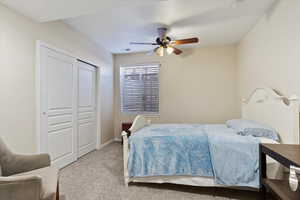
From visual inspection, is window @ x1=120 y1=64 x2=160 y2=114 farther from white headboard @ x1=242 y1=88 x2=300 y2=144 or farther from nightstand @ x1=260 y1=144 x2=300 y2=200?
nightstand @ x1=260 y1=144 x2=300 y2=200

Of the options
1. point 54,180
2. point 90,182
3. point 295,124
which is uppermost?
point 295,124

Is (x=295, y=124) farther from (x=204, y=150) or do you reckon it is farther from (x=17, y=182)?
(x=17, y=182)

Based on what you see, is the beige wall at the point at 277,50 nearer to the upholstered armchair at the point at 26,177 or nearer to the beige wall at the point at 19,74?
the upholstered armchair at the point at 26,177

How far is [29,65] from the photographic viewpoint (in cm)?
220

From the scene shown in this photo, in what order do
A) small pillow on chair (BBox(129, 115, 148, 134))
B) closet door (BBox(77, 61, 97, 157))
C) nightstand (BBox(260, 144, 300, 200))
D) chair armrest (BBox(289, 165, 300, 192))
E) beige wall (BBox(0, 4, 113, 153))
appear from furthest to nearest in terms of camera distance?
closet door (BBox(77, 61, 97, 157)) < small pillow on chair (BBox(129, 115, 148, 134)) < beige wall (BBox(0, 4, 113, 153)) < nightstand (BBox(260, 144, 300, 200)) < chair armrest (BBox(289, 165, 300, 192))

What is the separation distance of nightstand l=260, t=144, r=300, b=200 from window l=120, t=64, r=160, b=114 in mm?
3064

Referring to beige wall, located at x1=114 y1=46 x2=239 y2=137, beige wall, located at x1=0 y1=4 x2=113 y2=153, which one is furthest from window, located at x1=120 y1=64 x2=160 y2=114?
beige wall, located at x1=0 y1=4 x2=113 y2=153

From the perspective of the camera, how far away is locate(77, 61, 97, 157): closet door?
10.8 feet

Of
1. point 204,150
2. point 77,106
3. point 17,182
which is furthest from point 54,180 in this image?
point 77,106

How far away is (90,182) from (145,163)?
908 mm

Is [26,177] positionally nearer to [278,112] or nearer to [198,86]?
[278,112]

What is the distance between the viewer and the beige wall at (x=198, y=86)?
13.1 feet

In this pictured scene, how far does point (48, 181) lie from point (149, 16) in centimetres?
258

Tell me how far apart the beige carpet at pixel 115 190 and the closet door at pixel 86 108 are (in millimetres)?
775
